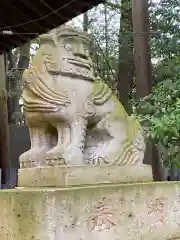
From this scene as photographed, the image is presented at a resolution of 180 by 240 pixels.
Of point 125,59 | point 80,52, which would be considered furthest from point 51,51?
point 125,59

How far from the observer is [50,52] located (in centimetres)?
292

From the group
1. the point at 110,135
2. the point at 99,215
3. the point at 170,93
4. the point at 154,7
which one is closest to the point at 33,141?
the point at 110,135

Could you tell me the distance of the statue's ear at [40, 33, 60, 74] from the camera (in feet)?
9.39

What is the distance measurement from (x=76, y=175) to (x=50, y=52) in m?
0.94

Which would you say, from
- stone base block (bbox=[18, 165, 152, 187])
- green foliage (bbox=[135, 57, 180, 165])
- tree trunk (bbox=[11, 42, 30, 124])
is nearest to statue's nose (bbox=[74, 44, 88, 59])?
stone base block (bbox=[18, 165, 152, 187])

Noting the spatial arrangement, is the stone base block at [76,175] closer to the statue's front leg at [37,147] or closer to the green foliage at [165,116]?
the statue's front leg at [37,147]

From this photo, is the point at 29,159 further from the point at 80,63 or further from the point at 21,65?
the point at 21,65

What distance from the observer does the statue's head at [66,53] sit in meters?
2.89

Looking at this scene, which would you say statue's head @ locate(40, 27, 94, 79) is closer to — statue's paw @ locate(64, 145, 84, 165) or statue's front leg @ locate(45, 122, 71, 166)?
statue's front leg @ locate(45, 122, 71, 166)

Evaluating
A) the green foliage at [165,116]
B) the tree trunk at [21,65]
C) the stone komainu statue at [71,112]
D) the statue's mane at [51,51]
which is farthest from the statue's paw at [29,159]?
the tree trunk at [21,65]

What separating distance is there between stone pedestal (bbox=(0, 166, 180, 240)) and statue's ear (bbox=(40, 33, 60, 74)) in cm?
73

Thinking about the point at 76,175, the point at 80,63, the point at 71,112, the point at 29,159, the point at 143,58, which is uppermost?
the point at 143,58

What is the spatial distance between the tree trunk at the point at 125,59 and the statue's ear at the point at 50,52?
6420mm

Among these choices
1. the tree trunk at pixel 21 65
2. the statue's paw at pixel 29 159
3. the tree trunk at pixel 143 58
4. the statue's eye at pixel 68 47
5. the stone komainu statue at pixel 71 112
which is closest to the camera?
the stone komainu statue at pixel 71 112
